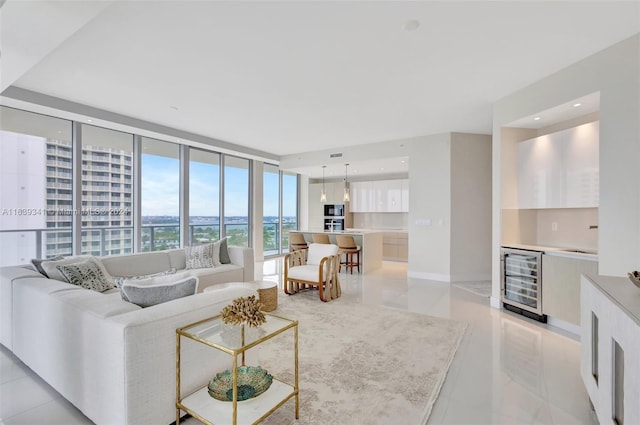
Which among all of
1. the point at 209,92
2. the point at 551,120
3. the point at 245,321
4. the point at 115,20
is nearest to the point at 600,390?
the point at 245,321

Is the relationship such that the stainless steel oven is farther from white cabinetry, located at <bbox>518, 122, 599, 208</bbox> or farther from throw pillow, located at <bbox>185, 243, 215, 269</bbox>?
white cabinetry, located at <bbox>518, 122, 599, 208</bbox>

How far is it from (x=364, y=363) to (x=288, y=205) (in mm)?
7364

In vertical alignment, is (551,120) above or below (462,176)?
above

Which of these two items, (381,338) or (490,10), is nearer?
(490,10)

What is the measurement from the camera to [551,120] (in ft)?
12.4

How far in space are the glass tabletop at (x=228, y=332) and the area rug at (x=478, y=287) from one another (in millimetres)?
4153

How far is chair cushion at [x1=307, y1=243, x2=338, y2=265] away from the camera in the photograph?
489cm

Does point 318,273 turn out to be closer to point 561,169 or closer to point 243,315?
point 243,315

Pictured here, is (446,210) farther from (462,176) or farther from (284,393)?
(284,393)

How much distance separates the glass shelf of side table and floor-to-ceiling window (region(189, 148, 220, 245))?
5.16 meters

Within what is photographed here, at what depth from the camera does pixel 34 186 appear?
429 cm

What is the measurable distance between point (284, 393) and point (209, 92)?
141 inches

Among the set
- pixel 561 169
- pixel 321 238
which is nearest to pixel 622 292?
pixel 561 169

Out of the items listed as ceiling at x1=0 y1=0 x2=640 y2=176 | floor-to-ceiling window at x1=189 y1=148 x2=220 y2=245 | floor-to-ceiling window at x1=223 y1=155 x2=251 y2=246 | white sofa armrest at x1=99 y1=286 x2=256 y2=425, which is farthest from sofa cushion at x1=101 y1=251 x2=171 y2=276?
floor-to-ceiling window at x1=223 y1=155 x2=251 y2=246
